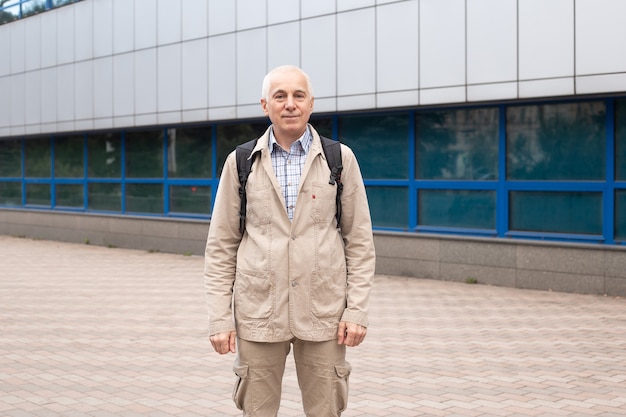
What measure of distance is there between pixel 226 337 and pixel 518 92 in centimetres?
876

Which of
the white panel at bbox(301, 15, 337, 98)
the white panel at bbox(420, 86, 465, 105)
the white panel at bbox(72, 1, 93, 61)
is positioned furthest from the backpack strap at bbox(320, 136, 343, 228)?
the white panel at bbox(72, 1, 93, 61)

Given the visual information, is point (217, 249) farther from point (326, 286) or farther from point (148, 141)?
point (148, 141)

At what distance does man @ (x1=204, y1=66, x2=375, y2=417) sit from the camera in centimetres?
341

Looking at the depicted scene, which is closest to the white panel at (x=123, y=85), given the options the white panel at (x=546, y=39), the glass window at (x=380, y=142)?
the glass window at (x=380, y=142)

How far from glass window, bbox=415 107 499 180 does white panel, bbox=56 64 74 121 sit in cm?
1013

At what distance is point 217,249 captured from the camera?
11.6 feet

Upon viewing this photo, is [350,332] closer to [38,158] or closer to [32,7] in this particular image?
[32,7]

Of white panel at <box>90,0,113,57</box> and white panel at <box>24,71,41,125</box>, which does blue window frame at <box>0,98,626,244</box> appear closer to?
white panel at <box>90,0,113,57</box>

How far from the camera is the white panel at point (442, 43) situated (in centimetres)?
1206

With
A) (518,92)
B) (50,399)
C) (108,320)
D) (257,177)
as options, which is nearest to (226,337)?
(257,177)

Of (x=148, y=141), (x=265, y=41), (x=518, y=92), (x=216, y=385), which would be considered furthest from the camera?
(x=148, y=141)

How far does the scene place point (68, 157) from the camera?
845 inches

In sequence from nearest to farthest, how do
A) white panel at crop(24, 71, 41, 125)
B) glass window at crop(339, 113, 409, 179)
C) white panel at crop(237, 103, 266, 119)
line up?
glass window at crop(339, 113, 409, 179), white panel at crop(237, 103, 266, 119), white panel at crop(24, 71, 41, 125)

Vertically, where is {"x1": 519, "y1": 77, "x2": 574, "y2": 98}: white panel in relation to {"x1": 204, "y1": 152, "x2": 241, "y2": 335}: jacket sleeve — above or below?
above
